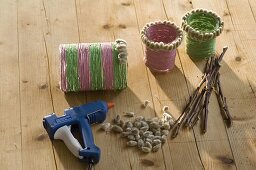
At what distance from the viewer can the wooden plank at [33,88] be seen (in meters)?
1.58

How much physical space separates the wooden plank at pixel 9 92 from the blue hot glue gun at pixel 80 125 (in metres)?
0.11

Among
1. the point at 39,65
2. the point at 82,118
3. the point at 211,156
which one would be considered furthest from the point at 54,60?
the point at 211,156

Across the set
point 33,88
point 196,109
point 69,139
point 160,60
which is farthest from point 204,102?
point 33,88

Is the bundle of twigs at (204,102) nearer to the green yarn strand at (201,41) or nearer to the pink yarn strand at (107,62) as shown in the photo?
the green yarn strand at (201,41)

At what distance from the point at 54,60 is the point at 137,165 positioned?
52 centimetres

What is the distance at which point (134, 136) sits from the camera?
1.62 metres

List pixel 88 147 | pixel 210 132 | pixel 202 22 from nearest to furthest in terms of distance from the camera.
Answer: pixel 88 147
pixel 210 132
pixel 202 22

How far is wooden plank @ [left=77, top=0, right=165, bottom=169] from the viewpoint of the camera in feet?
5.15

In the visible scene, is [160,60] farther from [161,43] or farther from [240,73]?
[240,73]

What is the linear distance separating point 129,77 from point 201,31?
289 millimetres

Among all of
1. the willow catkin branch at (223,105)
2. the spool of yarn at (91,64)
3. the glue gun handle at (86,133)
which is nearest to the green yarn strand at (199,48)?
the willow catkin branch at (223,105)

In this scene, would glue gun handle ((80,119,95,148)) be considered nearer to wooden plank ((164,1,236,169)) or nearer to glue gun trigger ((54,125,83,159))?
glue gun trigger ((54,125,83,159))

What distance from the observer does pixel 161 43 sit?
68.1 inches

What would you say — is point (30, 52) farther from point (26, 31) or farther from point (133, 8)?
point (133, 8)
